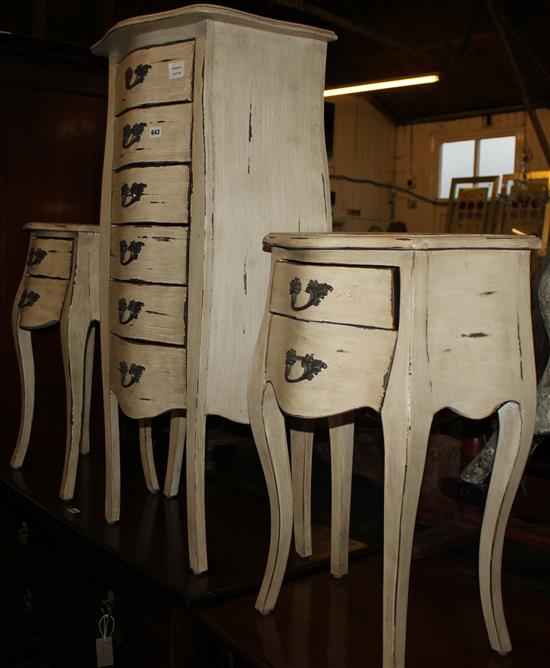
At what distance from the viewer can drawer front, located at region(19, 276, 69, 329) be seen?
2264mm

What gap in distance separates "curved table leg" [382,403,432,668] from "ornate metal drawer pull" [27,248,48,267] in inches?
57.1

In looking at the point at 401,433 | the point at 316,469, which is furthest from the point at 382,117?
the point at 401,433

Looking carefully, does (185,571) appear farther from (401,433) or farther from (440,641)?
(401,433)

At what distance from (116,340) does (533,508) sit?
43.0 inches

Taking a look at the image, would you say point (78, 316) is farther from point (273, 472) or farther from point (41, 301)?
point (273, 472)

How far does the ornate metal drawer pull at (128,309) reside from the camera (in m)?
1.72

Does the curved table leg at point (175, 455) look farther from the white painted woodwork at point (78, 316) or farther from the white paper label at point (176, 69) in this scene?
the white paper label at point (176, 69)

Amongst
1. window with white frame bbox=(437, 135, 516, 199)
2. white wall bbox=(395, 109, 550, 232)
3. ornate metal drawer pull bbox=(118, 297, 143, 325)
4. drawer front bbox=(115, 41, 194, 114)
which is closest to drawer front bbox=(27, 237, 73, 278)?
ornate metal drawer pull bbox=(118, 297, 143, 325)

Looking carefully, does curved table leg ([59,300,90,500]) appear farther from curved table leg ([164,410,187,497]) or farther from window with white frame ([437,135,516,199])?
window with white frame ([437,135,516,199])

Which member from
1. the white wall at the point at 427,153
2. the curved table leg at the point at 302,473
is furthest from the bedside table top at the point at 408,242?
the white wall at the point at 427,153

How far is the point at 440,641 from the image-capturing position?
Answer: 1.36 m

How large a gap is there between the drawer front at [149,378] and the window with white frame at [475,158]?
840 centimetres

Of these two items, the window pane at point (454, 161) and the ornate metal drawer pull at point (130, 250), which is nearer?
the ornate metal drawer pull at point (130, 250)

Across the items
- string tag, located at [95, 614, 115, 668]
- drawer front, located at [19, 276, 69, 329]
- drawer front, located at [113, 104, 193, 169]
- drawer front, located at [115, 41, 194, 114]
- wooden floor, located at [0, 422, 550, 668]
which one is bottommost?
string tag, located at [95, 614, 115, 668]
